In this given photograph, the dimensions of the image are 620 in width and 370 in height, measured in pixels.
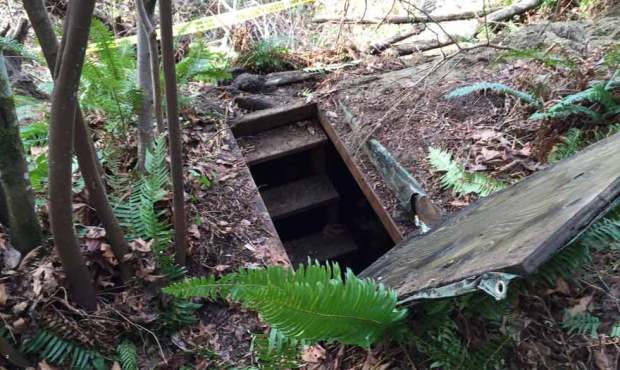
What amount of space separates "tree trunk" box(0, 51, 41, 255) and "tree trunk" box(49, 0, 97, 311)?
0.29 metres

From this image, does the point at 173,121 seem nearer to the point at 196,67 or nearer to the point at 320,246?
the point at 196,67

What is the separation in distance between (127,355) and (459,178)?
224cm

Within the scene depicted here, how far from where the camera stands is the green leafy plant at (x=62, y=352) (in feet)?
6.79

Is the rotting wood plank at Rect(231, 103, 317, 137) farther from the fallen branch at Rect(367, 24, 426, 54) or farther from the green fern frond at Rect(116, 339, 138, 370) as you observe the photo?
the green fern frond at Rect(116, 339, 138, 370)

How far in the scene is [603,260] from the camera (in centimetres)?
174

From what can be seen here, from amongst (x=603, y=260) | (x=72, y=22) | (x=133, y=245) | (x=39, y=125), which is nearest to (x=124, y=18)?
(x=39, y=125)

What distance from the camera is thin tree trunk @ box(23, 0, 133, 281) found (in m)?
1.73

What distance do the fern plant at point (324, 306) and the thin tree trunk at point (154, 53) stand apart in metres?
1.63

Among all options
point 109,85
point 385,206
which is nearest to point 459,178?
point 385,206

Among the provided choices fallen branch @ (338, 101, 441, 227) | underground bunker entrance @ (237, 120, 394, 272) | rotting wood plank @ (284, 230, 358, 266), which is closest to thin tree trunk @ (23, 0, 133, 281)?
fallen branch @ (338, 101, 441, 227)

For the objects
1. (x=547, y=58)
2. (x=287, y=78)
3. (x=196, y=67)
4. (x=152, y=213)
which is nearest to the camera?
(x=152, y=213)

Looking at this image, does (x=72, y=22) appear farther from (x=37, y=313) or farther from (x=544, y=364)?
(x=544, y=364)

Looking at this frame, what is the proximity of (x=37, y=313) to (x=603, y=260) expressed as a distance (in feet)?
7.55

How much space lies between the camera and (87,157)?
1.96 metres
